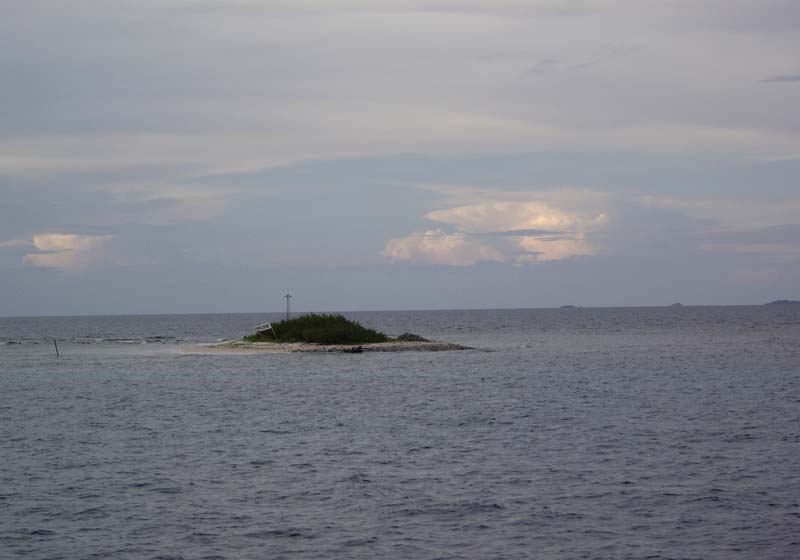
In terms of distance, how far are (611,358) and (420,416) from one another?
4506cm

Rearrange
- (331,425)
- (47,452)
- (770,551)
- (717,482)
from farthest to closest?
(331,425) < (47,452) < (717,482) < (770,551)

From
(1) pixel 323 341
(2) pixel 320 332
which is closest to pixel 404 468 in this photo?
(1) pixel 323 341

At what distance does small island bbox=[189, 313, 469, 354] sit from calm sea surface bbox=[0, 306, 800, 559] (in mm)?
29438

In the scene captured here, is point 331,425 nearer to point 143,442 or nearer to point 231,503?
point 143,442

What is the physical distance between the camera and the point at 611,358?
84.0 m

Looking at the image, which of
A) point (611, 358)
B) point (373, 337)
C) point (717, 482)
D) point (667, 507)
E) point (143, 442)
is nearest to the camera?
point (667, 507)

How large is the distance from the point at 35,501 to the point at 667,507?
55.7 ft

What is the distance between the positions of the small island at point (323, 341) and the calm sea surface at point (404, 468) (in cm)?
2944

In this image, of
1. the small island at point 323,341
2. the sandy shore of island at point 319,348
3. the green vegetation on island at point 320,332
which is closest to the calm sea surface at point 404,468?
the sandy shore of island at point 319,348

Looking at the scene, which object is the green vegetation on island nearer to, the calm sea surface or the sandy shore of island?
the sandy shore of island

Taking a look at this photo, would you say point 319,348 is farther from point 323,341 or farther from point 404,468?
point 404,468

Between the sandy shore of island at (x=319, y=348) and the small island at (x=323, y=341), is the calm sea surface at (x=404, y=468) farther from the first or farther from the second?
the small island at (x=323, y=341)


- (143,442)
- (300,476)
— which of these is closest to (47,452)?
(143,442)

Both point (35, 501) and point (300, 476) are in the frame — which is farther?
point (300, 476)
